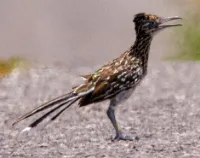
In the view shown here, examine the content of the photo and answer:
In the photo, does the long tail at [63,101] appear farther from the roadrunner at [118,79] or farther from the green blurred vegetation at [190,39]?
the green blurred vegetation at [190,39]

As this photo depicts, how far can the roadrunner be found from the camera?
11500 millimetres

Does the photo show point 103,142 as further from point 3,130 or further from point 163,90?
point 163,90

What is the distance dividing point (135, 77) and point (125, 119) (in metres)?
2.89

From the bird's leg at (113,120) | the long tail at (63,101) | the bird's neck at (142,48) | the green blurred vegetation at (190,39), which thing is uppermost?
the green blurred vegetation at (190,39)

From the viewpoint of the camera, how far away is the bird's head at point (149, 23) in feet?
38.9

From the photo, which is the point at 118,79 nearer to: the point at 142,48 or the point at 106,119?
the point at 142,48

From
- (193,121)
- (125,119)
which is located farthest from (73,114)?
(193,121)

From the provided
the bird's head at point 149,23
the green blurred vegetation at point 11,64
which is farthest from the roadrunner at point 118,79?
the green blurred vegetation at point 11,64

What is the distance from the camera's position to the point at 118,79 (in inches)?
458

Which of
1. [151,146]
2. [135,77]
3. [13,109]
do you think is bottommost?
[151,146]

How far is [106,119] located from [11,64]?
5539mm

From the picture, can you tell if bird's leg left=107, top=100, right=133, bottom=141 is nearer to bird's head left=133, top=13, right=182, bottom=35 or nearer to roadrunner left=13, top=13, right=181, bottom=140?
roadrunner left=13, top=13, right=181, bottom=140

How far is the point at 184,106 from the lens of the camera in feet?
50.4

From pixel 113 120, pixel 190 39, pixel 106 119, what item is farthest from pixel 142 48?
pixel 190 39
